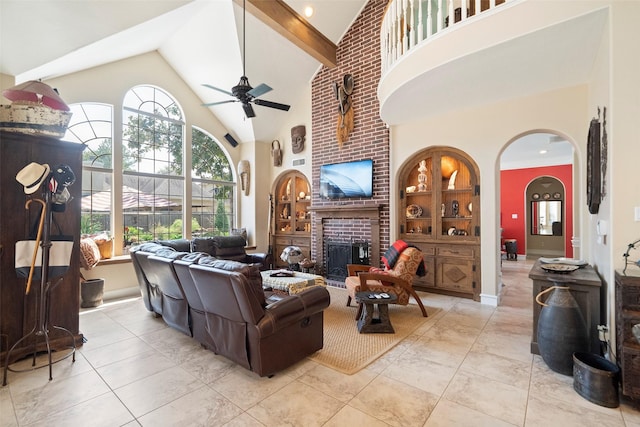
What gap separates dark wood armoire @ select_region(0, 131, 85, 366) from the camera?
104 inches

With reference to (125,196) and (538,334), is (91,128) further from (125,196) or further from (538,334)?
(538,334)

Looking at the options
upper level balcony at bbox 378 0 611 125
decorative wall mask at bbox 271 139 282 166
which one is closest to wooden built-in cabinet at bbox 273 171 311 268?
decorative wall mask at bbox 271 139 282 166

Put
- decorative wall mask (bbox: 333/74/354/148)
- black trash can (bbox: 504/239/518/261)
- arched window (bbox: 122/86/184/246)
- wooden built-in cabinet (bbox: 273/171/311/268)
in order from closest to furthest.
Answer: arched window (bbox: 122/86/184/246)
decorative wall mask (bbox: 333/74/354/148)
wooden built-in cabinet (bbox: 273/171/311/268)
black trash can (bbox: 504/239/518/261)

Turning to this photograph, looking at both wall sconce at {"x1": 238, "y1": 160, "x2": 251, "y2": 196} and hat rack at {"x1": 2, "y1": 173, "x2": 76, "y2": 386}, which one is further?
wall sconce at {"x1": 238, "y1": 160, "x2": 251, "y2": 196}

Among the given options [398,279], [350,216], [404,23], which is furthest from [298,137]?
[398,279]

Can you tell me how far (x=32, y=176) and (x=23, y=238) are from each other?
2.16 feet

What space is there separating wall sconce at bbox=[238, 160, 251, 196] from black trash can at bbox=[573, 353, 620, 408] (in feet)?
21.1

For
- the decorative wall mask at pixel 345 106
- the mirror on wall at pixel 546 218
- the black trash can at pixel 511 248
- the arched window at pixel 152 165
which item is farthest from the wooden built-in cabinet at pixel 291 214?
the mirror on wall at pixel 546 218

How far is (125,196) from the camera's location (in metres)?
5.30

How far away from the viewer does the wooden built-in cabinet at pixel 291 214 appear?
266 inches

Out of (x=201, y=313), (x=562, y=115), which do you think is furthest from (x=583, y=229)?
(x=201, y=313)

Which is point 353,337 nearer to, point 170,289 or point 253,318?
point 253,318

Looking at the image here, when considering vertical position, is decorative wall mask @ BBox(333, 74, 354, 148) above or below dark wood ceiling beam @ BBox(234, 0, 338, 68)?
below

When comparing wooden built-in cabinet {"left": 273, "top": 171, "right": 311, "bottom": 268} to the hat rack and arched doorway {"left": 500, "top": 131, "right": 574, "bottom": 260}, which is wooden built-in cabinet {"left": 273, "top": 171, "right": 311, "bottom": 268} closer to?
the hat rack
